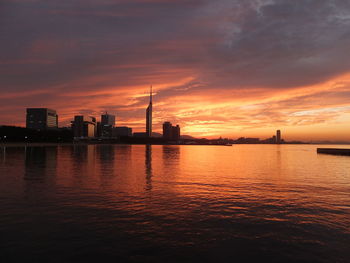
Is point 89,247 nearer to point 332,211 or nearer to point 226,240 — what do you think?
point 226,240

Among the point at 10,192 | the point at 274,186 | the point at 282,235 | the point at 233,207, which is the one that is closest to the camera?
the point at 282,235

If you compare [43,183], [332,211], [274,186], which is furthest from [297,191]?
[43,183]

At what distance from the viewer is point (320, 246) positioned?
47.9 feet

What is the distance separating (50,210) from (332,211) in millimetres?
24169

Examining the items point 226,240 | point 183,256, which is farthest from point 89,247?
point 226,240

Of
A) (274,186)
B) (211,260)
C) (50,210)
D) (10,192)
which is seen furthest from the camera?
(274,186)

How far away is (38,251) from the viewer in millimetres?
13281

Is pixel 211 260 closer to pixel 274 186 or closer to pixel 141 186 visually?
pixel 141 186

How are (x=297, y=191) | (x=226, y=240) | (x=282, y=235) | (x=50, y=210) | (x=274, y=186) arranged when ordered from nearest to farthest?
(x=226, y=240)
(x=282, y=235)
(x=50, y=210)
(x=297, y=191)
(x=274, y=186)

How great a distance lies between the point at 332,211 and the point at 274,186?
1327 cm

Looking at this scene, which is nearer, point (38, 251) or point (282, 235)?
point (38, 251)

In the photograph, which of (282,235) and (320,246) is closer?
(320,246)

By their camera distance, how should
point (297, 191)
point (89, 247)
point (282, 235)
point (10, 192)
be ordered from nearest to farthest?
point (89, 247) → point (282, 235) → point (10, 192) → point (297, 191)

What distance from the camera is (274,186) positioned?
116 feet
